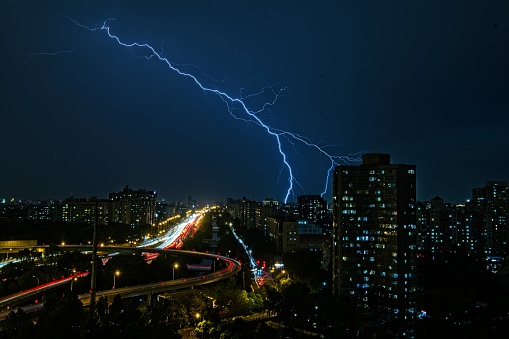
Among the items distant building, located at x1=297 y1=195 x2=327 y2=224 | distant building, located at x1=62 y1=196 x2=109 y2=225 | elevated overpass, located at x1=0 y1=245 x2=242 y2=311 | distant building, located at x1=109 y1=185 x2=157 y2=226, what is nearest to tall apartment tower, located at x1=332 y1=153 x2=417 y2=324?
elevated overpass, located at x1=0 y1=245 x2=242 y2=311

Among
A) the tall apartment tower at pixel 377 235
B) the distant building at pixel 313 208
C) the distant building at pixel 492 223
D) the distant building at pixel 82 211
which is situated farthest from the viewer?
the distant building at pixel 313 208

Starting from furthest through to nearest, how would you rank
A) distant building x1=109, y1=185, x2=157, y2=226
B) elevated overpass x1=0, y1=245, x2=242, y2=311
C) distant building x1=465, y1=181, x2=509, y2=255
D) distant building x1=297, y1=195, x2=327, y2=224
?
1. distant building x1=109, y1=185, x2=157, y2=226
2. distant building x1=297, y1=195, x2=327, y2=224
3. distant building x1=465, y1=181, x2=509, y2=255
4. elevated overpass x1=0, y1=245, x2=242, y2=311

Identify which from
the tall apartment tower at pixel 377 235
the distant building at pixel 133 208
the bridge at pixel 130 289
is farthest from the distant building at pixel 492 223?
the distant building at pixel 133 208

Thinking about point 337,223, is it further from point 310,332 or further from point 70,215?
point 70,215

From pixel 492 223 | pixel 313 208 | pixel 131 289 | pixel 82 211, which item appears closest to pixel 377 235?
pixel 131 289

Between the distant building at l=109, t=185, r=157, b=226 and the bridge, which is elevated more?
the distant building at l=109, t=185, r=157, b=226

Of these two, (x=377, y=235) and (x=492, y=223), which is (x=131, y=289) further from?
(x=492, y=223)

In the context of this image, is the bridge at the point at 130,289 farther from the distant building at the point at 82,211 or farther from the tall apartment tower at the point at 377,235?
the distant building at the point at 82,211

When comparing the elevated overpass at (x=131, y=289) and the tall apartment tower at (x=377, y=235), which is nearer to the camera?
the elevated overpass at (x=131, y=289)

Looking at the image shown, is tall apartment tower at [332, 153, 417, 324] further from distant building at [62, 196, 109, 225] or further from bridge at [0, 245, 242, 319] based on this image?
distant building at [62, 196, 109, 225]
